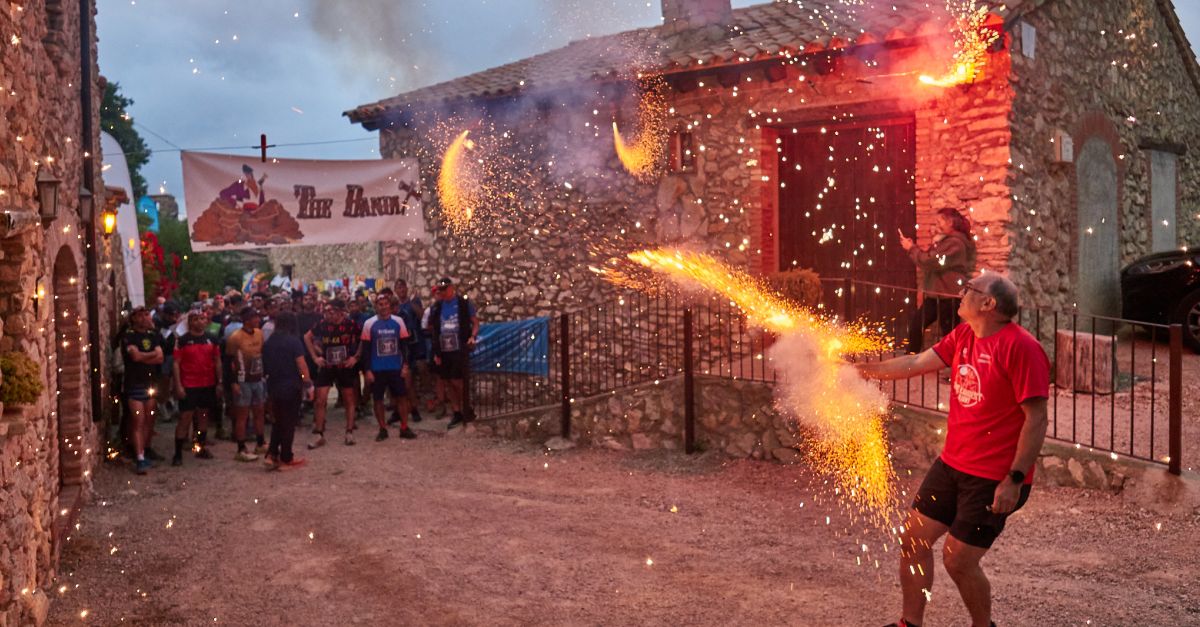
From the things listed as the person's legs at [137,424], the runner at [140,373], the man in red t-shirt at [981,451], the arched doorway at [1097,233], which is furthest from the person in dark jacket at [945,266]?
the person's legs at [137,424]

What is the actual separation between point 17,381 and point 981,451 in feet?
15.8

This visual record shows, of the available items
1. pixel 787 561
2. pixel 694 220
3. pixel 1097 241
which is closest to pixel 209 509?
pixel 787 561

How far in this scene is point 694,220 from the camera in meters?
12.1

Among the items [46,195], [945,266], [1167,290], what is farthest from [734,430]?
[46,195]

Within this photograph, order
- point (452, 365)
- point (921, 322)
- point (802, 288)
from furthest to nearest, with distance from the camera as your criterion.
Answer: point (452, 365), point (802, 288), point (921, 322)

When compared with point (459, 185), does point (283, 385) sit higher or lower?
lower

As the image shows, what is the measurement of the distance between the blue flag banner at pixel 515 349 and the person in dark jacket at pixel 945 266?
4772 millimetres

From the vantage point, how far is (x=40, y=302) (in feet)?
20.1

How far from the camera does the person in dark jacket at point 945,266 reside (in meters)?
9.16

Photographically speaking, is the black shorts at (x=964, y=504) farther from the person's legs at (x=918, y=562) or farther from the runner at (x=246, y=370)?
the runner at (x=246, y=370)

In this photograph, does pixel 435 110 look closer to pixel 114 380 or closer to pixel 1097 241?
pixel 114 380

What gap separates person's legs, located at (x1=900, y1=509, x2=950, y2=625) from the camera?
4484 mm

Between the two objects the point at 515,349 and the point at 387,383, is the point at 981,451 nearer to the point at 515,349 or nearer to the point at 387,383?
the point at 387,383

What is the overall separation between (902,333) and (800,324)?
1464 millimetres
